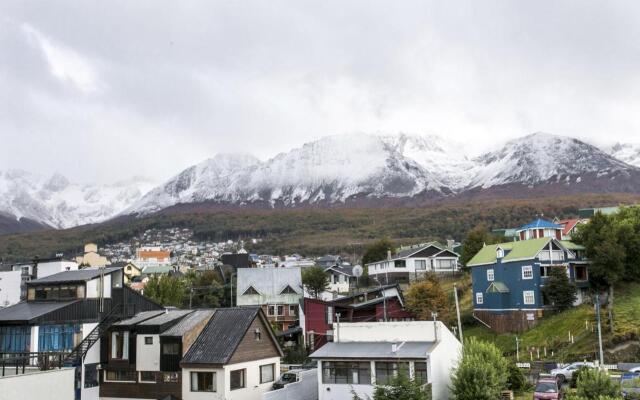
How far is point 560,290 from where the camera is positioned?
5481 cm

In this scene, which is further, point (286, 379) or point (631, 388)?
point (286, 379)

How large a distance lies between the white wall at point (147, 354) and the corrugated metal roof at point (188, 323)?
1.02 m

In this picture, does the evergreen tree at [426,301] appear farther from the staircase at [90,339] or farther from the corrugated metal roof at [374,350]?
the staircase at [90,339]

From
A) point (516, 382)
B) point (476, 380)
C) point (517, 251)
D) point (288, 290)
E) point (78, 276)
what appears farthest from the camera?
point (288, 290)

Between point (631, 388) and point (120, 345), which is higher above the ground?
point (120, 345)

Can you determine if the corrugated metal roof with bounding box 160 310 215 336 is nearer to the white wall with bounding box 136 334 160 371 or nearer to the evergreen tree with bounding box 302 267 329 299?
the white wall with bounding box 136 334 160 371

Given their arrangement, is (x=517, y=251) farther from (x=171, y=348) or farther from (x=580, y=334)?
(x=171, y=348)

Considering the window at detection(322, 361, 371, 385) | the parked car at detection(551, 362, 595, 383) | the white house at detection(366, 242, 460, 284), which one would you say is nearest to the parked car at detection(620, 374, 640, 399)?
the parked car at detection(551, 362, 595, 383)

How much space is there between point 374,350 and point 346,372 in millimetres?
2101

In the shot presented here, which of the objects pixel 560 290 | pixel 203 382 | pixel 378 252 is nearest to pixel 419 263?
pixel 378 252

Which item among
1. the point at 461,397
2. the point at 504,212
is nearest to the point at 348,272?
the point at 461,397

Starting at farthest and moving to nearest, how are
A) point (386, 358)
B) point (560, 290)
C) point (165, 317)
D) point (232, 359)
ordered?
point (560, 290), point (165, 317), point (232, 359), point (386, 358)

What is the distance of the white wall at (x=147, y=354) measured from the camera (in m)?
39.8

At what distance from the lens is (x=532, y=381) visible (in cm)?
3928
